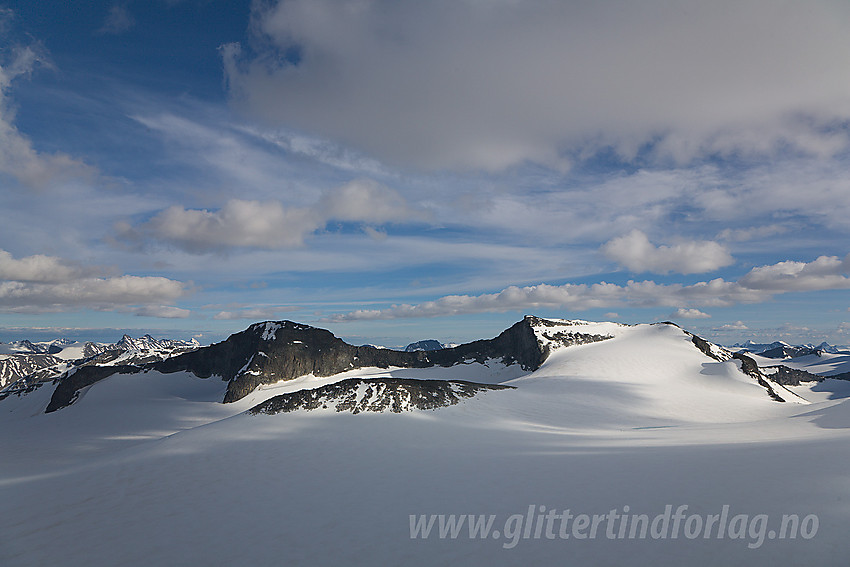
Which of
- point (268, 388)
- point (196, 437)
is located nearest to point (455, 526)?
point (196, 437)

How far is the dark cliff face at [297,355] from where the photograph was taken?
7981cm

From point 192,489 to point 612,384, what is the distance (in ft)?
179

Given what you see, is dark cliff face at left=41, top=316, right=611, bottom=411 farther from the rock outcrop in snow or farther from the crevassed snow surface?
the rock outcrop in snow

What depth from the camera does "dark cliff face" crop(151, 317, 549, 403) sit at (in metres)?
79.8

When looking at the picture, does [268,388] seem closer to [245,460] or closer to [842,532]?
[245,460]

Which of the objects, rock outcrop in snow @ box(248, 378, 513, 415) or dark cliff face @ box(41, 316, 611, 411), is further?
dark cliff face @ box(41, 316, 611, 411)

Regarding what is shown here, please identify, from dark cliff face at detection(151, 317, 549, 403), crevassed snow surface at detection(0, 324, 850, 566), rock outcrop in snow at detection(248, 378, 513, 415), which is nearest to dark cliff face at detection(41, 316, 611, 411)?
dark cliff face at detection(151, 317, 549, 403)

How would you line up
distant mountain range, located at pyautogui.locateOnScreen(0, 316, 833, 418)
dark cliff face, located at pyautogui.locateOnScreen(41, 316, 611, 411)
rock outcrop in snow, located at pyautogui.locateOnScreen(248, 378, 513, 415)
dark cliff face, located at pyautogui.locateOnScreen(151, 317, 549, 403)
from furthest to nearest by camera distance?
1. dark cliff face, located at pyautogui.locateOnScreen(151, 317, 549, 403)
2. dark cliff face, located at pyautogui.locateOnScreen(41, 316, 611, 411)
3. distant mountain range, located at pyautogui.locateOnScreen(0, 316, 833, 418)
4. rock outcrop in snow, located at pyautogui.locateOnScreen(248, 378, 513, 415)

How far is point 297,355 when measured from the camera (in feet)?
274

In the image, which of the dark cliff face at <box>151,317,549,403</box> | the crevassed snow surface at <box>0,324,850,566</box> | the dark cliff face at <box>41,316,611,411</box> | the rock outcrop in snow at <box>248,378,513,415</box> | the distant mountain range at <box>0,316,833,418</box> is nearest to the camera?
the crevassed snow surface at <box>0,324,850,566</box>

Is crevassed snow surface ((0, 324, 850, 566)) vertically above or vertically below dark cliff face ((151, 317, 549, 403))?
below

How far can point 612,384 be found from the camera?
5653 cm

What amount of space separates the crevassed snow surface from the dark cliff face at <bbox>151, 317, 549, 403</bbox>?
143 ft

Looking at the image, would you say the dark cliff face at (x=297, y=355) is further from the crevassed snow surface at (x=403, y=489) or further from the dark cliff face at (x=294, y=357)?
the crevassed snow surface at (x=403, y=489)
